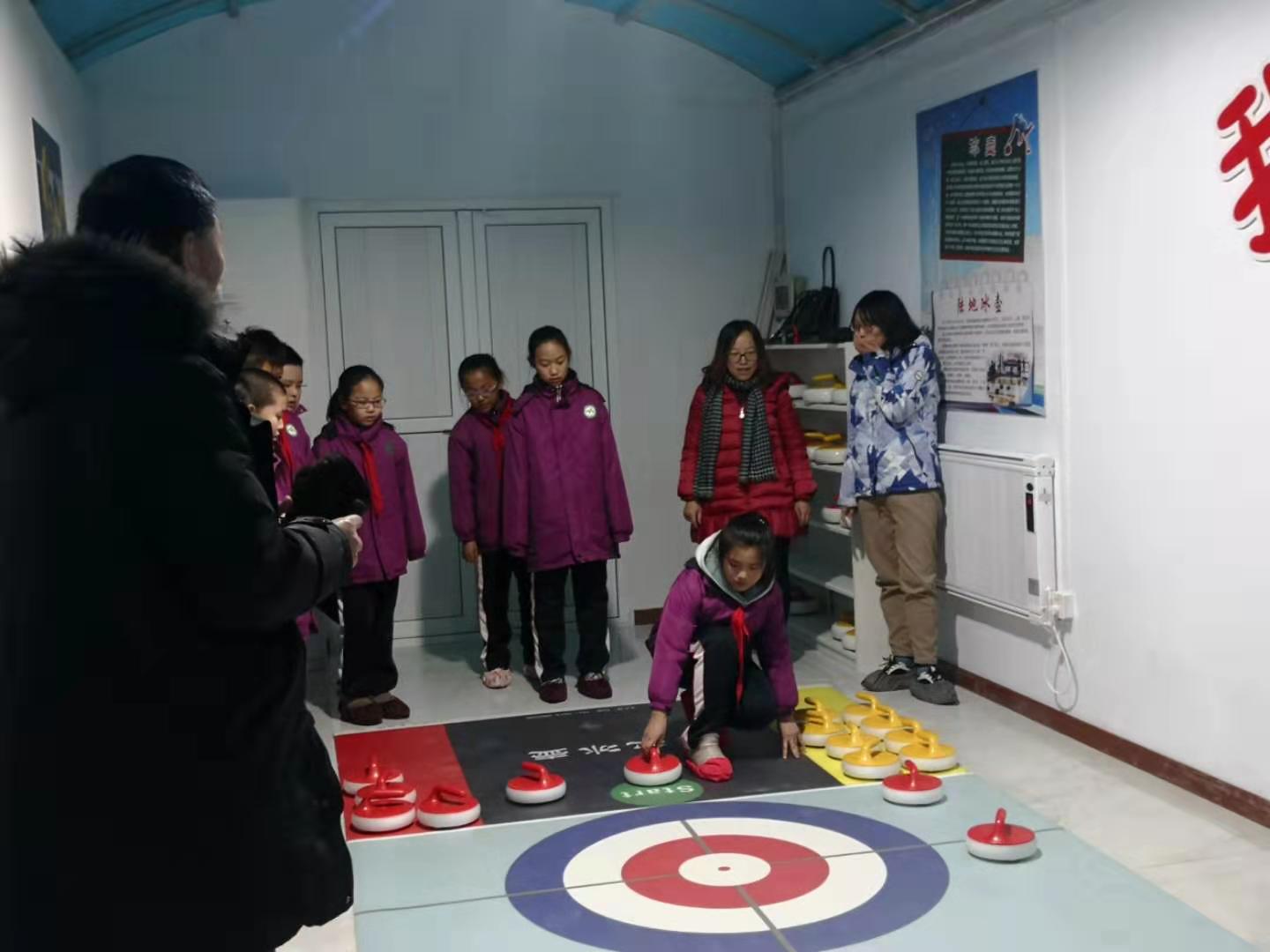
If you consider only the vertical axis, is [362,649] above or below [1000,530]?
below

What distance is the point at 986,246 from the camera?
4.73m

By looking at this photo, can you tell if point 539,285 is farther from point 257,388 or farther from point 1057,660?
point 257,388

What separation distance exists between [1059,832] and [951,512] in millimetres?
1630

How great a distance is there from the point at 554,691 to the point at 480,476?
91 centimetres

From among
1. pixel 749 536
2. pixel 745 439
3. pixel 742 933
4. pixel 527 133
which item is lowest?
pixel 742 933

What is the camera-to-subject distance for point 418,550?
5242 millimetres

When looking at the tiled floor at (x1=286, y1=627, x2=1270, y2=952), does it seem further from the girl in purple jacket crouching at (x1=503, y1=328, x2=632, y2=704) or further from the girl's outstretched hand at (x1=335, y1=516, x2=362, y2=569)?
the girl's outstretched hand at (x1=335, y1=516, x2=362, y2=569)

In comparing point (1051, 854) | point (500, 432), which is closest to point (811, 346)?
point (500, 432)

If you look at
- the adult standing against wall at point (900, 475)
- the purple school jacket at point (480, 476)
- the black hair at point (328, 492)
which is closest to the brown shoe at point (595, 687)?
the purple school jacket at point (480, 476)

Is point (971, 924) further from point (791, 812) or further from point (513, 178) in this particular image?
point (513, 178)

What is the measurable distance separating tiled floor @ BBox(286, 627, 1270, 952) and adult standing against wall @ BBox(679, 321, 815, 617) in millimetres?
1136

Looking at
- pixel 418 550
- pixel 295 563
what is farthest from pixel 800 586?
pixel 295 563

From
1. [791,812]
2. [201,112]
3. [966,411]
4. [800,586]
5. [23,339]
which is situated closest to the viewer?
[23,339]

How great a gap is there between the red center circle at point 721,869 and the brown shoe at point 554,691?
1.62m
